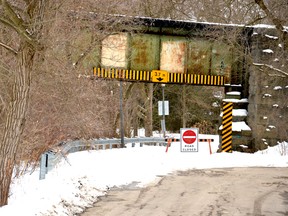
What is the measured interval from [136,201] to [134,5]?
1902cm

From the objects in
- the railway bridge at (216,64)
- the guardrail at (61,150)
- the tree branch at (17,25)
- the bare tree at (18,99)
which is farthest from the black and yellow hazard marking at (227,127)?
the tree branch at (17,25)

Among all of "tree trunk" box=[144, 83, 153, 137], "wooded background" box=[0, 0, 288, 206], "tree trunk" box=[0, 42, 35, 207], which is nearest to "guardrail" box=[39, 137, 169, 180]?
"wooded background" box=[0, 0, 288, 206]

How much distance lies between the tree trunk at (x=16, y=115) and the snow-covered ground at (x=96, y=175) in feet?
2.07

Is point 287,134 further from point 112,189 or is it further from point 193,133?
point 112,189

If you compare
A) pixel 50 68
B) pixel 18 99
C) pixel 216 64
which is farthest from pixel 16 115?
pixel 216 64

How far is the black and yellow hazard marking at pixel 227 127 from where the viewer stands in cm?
2364

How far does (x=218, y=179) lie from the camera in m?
15.1

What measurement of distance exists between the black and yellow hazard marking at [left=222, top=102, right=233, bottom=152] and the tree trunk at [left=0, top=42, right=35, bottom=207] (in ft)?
50.7

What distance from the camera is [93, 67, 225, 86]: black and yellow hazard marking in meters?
23.5

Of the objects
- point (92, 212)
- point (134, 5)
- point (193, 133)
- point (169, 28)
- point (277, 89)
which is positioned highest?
point (134, 5)

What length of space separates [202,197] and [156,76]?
40.8ft

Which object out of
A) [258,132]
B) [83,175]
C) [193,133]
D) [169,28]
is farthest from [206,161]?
[83,175]

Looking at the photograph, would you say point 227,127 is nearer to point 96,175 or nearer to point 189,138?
point 189,138

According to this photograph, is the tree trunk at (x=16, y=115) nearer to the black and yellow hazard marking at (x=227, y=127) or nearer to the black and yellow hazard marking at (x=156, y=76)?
the black and yellow hazard marking at (x=156, y=76)
